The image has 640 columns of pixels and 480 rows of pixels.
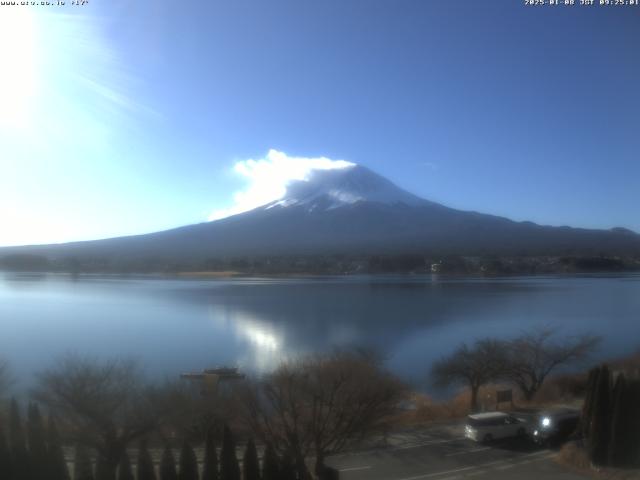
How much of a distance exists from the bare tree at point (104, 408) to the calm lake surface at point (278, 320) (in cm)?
341

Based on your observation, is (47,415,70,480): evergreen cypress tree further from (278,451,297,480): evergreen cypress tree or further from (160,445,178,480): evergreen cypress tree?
(278,451,297,480): evergreen cypress tree

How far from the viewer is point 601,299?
2238 centimetres

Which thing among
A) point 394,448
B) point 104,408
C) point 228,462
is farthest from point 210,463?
point 394,448

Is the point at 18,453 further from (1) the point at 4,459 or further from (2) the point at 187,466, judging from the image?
(2) the point at 187,466

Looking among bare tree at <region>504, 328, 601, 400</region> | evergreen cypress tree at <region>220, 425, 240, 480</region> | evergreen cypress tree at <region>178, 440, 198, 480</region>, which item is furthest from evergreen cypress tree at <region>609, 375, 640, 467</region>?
bare tree at <region>504, 328, 601, 400</region>

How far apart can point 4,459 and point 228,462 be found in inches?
57.9

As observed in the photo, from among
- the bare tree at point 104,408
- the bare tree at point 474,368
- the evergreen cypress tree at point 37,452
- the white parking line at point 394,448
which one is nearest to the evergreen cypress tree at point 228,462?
the bare tree at point 104,408

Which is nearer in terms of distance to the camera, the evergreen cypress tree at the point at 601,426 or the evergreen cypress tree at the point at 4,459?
the evergreen cypress tree at the point at 4,459

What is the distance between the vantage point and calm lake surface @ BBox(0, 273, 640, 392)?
11.1m

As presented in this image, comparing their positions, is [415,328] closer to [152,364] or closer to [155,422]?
[152,364]

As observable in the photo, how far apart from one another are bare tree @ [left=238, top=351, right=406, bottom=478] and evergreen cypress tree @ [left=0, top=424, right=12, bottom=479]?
1.82 metres

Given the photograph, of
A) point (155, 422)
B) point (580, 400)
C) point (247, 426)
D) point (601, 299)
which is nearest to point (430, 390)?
point (580, 400)

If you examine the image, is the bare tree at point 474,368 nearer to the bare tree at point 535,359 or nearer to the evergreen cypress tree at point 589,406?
the bare tree at point 535,359

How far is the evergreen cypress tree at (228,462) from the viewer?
4.01 metres
